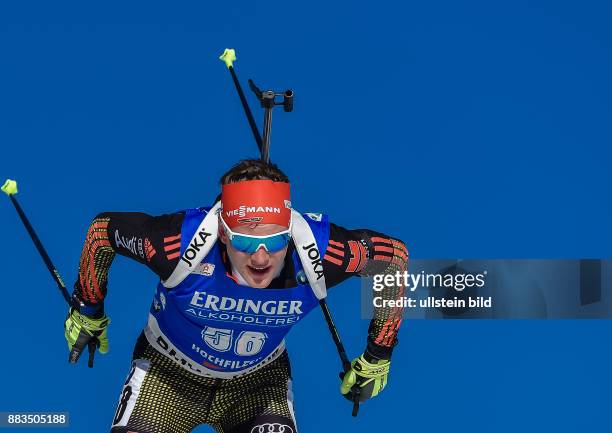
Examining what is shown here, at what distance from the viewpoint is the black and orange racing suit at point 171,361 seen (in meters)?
4.37

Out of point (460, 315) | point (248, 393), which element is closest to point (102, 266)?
point (248, 393)

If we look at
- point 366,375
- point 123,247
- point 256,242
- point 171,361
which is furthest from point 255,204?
point 366,375

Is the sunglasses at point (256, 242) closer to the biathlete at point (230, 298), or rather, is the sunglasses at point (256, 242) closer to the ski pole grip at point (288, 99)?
the biathlete at point (230, 298)

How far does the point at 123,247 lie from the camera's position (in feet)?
14.5

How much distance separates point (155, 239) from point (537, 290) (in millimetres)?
3298

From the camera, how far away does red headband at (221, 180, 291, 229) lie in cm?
419

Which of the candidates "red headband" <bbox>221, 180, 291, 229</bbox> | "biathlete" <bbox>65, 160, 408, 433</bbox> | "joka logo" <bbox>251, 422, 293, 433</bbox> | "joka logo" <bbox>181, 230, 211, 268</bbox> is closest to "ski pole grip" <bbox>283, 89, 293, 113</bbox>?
"biathlete" <bbox>65, 160, 408, 433</bbox>

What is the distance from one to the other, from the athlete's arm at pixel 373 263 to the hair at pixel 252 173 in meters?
0.29

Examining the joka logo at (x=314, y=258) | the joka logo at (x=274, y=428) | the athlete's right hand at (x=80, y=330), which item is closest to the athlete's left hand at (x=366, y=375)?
the joka logo at (x=274, y=428)

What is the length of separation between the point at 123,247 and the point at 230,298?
0.42 meters

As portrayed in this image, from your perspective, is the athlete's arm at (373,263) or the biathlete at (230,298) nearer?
the biathlete at (230,298)

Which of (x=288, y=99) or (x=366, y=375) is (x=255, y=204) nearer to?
(x=366, y=375)

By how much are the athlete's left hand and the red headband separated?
0.78m

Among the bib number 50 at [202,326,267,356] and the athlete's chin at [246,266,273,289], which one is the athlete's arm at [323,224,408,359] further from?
the bib number 50 at [202,326,267,356]
